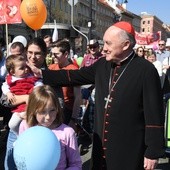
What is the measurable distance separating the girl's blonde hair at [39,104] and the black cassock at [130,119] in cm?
40

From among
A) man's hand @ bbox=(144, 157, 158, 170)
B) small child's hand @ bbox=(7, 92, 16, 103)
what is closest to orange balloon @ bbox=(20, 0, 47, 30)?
small child's hand @ bbox=(7, 92, 16, 103)

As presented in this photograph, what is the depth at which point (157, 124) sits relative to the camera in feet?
8.95

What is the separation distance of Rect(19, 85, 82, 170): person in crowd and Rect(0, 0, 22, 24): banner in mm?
6216

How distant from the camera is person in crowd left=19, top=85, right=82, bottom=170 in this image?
105 inches

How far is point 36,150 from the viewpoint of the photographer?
88.1 inches

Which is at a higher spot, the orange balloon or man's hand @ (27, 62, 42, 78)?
the orange balloon

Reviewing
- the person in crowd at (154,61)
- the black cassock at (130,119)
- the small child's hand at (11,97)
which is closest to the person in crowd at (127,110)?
the black cassock at (130,119)

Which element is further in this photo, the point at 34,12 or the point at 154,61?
the point at 34,12

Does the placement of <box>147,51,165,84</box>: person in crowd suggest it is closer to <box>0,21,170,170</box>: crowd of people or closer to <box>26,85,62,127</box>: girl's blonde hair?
<box>0,21,170,170</box>: crowd of people

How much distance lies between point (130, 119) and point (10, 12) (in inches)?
258

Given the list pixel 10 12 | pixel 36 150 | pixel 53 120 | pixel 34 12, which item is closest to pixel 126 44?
pixel 53 120

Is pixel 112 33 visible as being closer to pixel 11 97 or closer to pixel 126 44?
pixel 126 44

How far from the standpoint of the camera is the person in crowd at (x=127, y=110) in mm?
2725

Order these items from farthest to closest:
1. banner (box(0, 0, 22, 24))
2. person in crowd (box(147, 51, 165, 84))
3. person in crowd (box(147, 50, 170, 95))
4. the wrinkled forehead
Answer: banner (box(0, 0, 22, 24))
person in crowd (box(147, 51, 165, 84))
person in crowd (box(147, 50, 170, 95))
the wrinkled forehead
